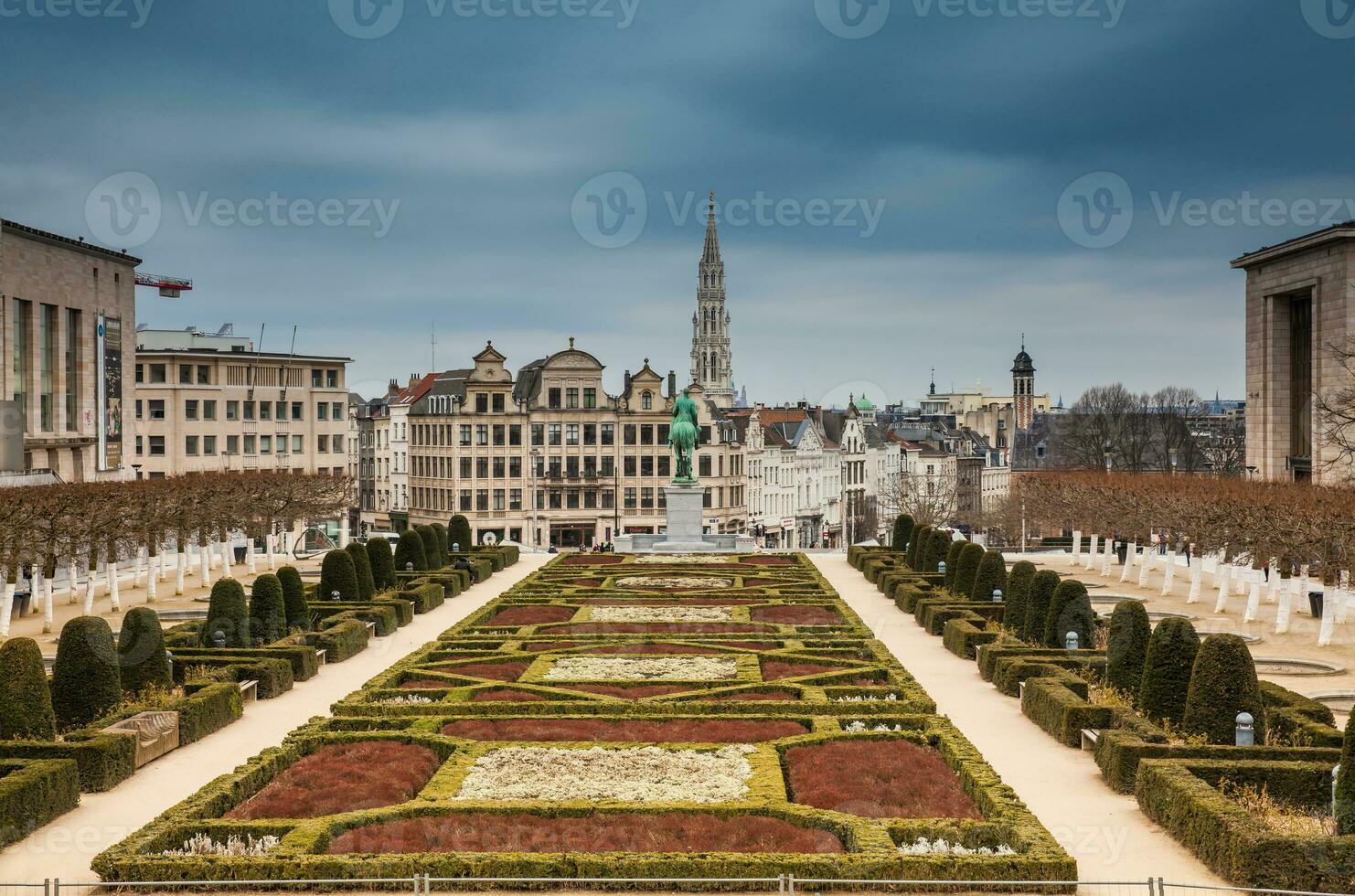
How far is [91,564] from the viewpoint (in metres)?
43.7

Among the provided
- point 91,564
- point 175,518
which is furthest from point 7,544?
point 175,518

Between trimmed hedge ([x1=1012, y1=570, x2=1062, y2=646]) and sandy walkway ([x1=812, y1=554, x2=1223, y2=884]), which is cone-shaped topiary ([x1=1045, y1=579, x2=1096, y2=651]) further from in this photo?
sandy walkway ([x1=812, y1=554, x2=1223, y2=884])

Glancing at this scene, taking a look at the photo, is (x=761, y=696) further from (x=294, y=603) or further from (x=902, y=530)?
(x=902, y=530)

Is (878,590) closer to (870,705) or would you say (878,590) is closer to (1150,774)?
(870,705)

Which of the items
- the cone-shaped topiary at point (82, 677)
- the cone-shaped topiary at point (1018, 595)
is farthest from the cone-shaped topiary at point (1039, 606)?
the cone-shaped topiary at point (82, 677)

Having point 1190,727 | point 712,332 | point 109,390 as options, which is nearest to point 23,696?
point 1190,727

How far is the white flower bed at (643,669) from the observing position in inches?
1168

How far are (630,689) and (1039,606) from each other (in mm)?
11602

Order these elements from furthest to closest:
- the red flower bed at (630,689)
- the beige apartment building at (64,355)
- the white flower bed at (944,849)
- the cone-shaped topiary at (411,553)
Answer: the beige apartment building at (64,355), the cone-shaped topiary at (411,553), the red flower bed at (630,689), the white flower bed at (944,849)

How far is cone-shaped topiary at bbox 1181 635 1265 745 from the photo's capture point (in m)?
21.8

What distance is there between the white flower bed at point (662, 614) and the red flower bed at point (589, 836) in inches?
812

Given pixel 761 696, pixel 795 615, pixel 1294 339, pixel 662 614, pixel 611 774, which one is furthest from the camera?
pixel 1294 339

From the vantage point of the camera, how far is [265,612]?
3453cm

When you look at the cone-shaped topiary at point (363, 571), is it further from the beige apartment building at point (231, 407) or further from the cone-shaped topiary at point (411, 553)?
the beige apartment building at point (231, 407)
